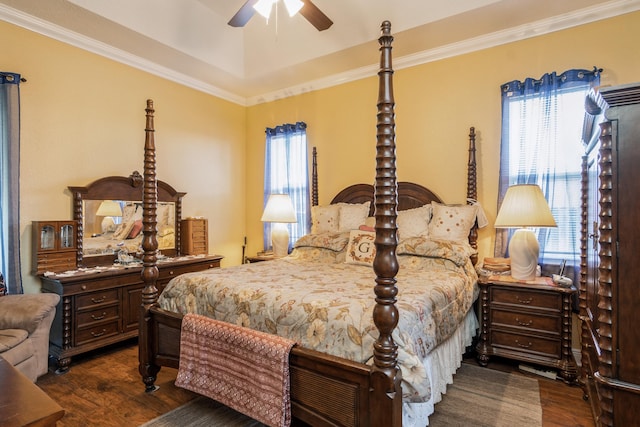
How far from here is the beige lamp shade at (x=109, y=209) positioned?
3.44 meters

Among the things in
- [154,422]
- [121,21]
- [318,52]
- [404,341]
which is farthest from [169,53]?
[404,341]

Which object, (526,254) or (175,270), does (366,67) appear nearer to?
(526,254)

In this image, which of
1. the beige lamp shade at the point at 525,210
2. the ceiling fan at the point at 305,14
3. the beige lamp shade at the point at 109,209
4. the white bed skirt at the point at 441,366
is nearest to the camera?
the white bed skirt at the point at 441,366

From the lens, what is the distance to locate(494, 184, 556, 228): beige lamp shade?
265cm

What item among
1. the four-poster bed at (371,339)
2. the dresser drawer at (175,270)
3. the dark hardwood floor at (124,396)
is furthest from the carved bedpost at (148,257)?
the dresser drawer at (175,270)

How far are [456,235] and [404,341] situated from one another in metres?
1.76

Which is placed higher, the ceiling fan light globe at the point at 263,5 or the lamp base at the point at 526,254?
the ceiling fan light globe at the point at 263,5

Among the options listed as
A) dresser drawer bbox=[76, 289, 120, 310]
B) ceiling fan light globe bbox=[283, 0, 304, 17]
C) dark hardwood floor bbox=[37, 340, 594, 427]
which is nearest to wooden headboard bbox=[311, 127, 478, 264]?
dark hardwood floor bbox=[37, 340, 594, 427]

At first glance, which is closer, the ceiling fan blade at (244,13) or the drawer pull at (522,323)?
the ceiling fan blade at (244,13)

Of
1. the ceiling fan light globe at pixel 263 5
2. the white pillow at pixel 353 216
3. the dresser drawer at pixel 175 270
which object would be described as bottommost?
the dresser drawer at pixel 175 270

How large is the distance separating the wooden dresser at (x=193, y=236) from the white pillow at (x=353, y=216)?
169 cm

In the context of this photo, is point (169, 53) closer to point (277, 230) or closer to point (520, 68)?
point (277, 230)

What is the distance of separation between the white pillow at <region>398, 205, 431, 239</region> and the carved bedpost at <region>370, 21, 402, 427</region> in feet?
5.92

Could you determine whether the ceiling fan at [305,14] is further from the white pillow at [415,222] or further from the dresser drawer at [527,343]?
the dresser drawer at [527,343]
